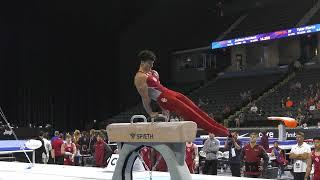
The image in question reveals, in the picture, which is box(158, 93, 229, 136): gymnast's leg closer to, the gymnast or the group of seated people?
the gymnast

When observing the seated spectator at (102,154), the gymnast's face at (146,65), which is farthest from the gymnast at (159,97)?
the seated spectator at (102,154)

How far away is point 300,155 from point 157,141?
167 inches

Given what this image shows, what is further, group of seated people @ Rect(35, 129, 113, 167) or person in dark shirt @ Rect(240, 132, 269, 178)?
group of seated people @ Rect(35, 129, 113, 167)

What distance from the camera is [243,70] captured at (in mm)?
27781

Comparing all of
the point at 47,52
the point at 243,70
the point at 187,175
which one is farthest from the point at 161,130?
the point at 243,70

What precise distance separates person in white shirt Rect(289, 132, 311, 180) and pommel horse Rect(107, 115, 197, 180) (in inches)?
159

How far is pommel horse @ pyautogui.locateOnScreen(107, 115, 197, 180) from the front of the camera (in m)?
4.15

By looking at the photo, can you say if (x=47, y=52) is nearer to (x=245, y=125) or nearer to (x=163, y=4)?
(x=163, y=4)

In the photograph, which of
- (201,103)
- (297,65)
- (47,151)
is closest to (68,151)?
(47,151)

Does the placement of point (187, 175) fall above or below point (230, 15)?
below

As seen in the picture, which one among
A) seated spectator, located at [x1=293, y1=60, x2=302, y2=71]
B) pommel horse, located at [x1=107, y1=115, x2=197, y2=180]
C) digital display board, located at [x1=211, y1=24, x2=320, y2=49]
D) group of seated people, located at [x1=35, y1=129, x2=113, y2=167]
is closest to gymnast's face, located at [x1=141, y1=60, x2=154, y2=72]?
pommel horse, located at [x1=107, y1=115, x2=197, y2=180]

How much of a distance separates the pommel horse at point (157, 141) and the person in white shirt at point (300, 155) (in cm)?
403

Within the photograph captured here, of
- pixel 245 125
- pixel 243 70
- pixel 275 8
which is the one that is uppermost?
pixel 275 8

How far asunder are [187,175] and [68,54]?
21552 mm
